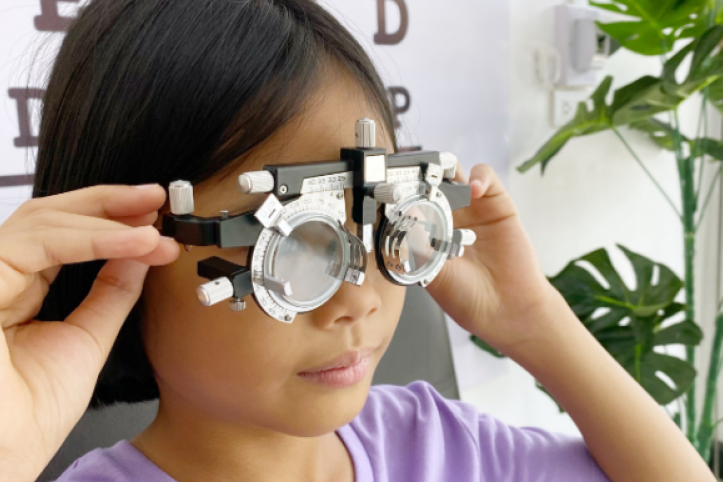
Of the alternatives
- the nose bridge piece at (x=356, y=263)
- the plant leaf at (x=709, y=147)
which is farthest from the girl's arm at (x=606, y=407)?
the plant leaf at (x=709, y=147)

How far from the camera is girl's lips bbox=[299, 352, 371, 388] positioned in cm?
59

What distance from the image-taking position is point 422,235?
631 millimetres

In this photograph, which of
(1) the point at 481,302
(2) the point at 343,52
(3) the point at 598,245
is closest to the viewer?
(2) the point at 343,52

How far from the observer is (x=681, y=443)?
2.63ft

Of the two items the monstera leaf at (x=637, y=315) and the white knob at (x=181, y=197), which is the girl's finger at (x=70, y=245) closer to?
the white knob at (x=181, y=197)

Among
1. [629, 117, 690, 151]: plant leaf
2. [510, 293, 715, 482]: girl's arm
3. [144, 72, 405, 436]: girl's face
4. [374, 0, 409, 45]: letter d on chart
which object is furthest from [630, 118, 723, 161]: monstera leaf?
[144, 72, 405, 436]: girl's face

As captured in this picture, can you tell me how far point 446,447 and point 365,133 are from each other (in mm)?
525

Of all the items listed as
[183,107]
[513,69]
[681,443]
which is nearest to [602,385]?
[681,443]

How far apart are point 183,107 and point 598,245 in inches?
64.5

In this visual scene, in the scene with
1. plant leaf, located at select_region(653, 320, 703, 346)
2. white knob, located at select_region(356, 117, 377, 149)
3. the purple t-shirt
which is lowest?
plant leaf, located at select_region(653, 320, 703, 346)

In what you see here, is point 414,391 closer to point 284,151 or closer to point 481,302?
point 481,302

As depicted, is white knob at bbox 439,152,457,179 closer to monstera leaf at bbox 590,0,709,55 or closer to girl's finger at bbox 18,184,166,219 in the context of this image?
girl's finger at bbox 18,184,166,219

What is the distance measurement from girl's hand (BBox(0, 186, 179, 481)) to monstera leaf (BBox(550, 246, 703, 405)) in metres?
1.19

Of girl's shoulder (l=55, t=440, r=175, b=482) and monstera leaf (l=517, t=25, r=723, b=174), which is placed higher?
monstera leaf (l=517, t=25, r=723, b=174)
